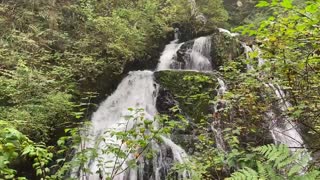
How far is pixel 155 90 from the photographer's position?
945cm

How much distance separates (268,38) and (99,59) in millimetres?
6920

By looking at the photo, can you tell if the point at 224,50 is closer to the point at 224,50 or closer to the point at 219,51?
the point at 224,50

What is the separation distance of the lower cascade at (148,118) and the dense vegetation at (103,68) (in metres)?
0.34

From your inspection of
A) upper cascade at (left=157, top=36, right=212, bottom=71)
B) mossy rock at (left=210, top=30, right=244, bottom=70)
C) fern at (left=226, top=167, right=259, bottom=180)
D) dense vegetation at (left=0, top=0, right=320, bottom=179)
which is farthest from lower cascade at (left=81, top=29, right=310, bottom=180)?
fern at (left=226, top=167, right=259, bottom=180)

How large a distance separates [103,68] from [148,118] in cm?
251

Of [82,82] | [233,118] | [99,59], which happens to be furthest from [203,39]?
[233,118]

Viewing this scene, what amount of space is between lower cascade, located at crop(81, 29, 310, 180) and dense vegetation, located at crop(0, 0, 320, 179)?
0.34 meters

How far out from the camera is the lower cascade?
16.0 ft

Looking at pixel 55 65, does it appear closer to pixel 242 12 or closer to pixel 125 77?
pixel 125 77

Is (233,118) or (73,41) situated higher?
(73,41)

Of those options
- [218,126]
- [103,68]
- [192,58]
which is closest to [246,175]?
[218,126]

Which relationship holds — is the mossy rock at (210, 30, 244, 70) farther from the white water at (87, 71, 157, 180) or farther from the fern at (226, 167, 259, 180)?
the fern at (226, 167, 259, 180)

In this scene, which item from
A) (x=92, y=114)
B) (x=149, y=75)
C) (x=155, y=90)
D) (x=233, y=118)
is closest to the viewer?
(x=233, y=118)

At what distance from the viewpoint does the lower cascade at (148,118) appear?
16.0 ft
